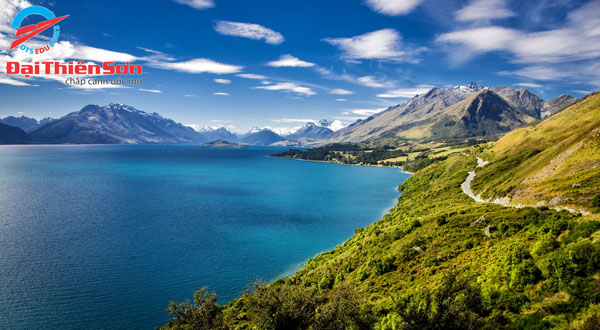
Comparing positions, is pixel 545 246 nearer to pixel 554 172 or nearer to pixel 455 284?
pixel 455 284

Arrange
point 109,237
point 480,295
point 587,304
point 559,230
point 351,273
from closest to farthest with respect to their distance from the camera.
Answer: point 587,304 → point 480,295 → point 559,230 → point 351,273 → point 109,237

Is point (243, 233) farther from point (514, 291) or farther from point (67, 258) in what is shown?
point (514, 291)

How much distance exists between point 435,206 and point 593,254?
2531 inches

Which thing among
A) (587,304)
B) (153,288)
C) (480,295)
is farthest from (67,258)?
(587,304)

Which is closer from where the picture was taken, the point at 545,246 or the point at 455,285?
the point at 455,285

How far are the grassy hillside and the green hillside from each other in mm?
2986

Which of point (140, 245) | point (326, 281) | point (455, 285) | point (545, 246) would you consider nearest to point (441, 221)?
point (545, 246)

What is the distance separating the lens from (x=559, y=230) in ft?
129

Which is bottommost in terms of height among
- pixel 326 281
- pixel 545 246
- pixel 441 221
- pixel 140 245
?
pixel 140 245

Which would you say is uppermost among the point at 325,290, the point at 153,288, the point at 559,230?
the point at 559,230

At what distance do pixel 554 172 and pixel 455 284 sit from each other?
59353 mm

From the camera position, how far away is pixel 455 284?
31.4 metres

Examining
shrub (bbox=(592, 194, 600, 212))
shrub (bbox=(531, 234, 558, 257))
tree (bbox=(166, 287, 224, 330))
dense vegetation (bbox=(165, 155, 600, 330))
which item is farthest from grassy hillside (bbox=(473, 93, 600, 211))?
tree (bbox=(166, 287, 224, 330))

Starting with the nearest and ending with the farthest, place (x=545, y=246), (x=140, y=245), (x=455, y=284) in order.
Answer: (x=455, y=284), (x=545, y=246), (x=140, y=245)
